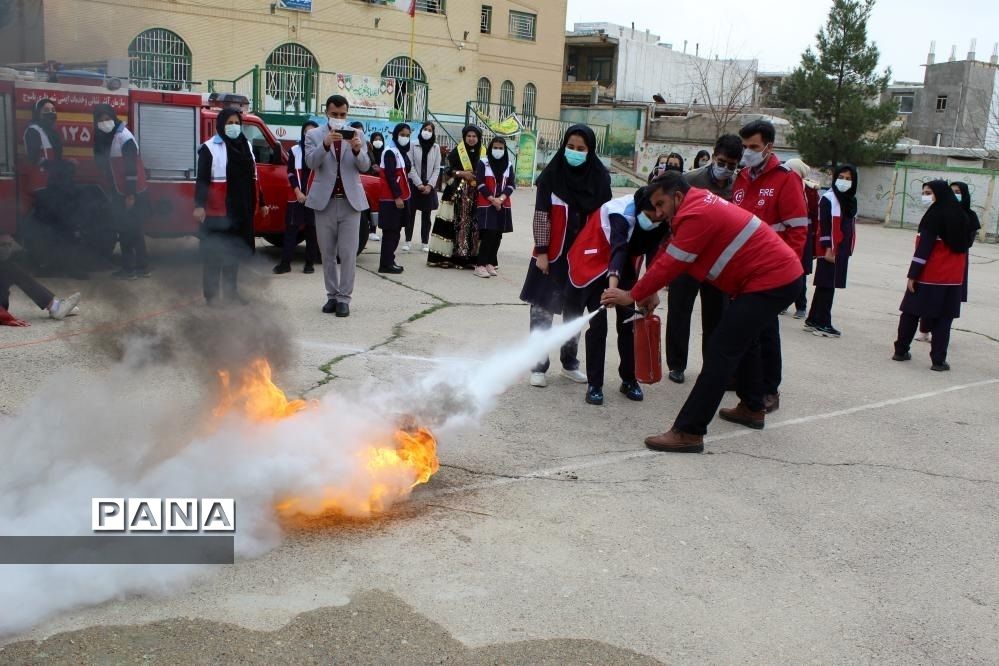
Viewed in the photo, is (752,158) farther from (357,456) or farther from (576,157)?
(357,456)

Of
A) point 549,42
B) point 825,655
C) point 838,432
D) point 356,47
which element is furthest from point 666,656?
point 549,42

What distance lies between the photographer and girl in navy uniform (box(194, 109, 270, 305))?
337 inches

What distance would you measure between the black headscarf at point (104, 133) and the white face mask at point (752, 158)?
16.6 ft

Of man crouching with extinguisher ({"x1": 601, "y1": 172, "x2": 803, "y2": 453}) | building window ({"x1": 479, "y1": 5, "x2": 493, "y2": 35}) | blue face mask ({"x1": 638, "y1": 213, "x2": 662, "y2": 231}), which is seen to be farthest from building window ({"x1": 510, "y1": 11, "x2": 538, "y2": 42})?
man crouching with extinguisher ({"x1": 601, "y1": 172, "x2": 803, "y2": 453})

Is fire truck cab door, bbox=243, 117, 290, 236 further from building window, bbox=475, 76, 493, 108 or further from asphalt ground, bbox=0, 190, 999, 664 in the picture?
building window, bbox=475, 76, 493, 108

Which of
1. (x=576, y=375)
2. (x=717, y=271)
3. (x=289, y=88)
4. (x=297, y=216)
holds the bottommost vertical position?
(x=576, y=375)

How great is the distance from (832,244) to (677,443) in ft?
17.1

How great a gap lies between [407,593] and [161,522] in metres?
1.18

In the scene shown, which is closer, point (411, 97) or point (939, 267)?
point (939, 267)

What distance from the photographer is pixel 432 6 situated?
1453 inches

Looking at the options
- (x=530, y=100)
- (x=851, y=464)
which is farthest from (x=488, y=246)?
(x=530, y=100)

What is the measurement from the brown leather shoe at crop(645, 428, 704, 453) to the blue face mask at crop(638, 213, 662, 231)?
148cm

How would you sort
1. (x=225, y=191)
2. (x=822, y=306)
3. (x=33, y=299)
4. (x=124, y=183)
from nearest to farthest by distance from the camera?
(x=124, y=183) → (x=33, y=299) → (x=225, y=191) → (x=822, y=306)

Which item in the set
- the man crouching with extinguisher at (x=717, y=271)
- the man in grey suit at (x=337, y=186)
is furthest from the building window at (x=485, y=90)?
the man crouching with extinguisher at (x=717, y=271)
